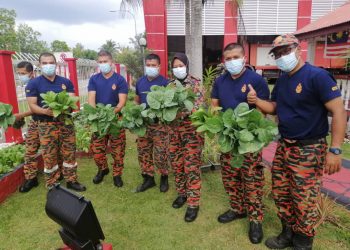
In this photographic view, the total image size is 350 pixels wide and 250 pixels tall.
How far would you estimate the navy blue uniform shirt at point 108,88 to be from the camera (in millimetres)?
3953

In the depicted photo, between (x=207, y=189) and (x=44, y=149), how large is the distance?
2290mm

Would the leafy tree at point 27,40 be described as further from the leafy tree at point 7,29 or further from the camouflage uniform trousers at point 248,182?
the camouflage uniform trousers at point 248,182

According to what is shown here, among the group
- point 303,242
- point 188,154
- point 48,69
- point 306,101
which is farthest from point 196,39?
point 303,242

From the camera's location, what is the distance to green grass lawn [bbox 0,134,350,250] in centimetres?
287

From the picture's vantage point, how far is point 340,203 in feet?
11.7

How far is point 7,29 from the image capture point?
45188 mm

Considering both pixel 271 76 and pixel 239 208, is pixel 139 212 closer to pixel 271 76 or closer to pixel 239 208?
pixel 239 208

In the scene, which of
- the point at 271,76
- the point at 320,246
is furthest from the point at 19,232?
the point at 271,76

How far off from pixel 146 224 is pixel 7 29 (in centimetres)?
5209

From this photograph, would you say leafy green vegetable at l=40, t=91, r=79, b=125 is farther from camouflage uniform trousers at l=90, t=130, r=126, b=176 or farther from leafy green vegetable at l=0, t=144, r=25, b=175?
leafy green vegetable at l=0, t=144, r=25, b=175

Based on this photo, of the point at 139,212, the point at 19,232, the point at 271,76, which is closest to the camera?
the point at 19,232

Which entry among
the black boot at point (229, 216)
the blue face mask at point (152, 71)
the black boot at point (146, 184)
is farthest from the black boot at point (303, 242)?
the blue face mask at point (152, 71)

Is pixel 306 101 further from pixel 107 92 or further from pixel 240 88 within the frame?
pixel 107 92

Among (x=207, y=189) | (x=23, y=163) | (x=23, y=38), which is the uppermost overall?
(x=23, y=38)
